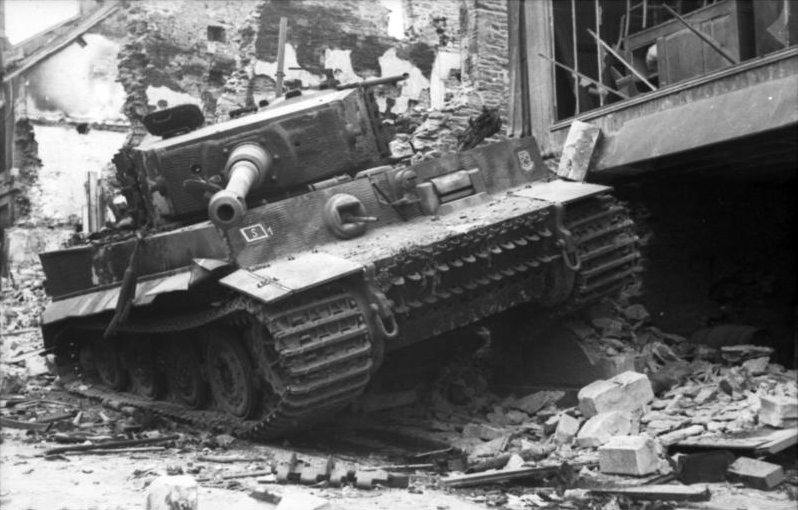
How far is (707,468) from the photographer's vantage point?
5.77 m

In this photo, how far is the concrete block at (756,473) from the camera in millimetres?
5570

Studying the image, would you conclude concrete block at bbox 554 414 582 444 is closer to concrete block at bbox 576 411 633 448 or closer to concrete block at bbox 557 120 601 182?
concrete block at bbox 576 411 633 448

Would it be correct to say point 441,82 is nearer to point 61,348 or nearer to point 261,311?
point 61,348

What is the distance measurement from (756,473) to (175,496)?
346 centimetres

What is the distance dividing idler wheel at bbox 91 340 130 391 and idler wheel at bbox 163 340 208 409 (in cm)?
108

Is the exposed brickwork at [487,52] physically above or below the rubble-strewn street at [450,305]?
above

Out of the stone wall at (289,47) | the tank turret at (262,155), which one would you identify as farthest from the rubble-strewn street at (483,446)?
the stone wall at (289,47)

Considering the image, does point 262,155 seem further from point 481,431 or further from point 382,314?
point 481,431

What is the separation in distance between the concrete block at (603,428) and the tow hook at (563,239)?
1.27 metres

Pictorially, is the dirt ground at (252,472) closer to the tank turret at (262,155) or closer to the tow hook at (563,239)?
the tow hook at (563,239)

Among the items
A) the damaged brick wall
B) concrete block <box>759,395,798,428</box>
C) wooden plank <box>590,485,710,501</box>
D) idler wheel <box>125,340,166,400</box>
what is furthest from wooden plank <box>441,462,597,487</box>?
the damaged brick wall

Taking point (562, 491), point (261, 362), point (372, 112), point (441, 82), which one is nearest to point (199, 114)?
point (372, 112)

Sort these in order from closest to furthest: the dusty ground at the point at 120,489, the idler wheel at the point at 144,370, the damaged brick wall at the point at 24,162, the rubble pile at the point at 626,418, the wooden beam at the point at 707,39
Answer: the dusty ground at the point at 120,489, the rubble pile at the point at 626,418, the wooden beam at the point at 707,39, the idler wheel at the point at 144,370, the damaged brick wall at the point at 24,162

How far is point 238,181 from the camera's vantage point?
22.2 feet
